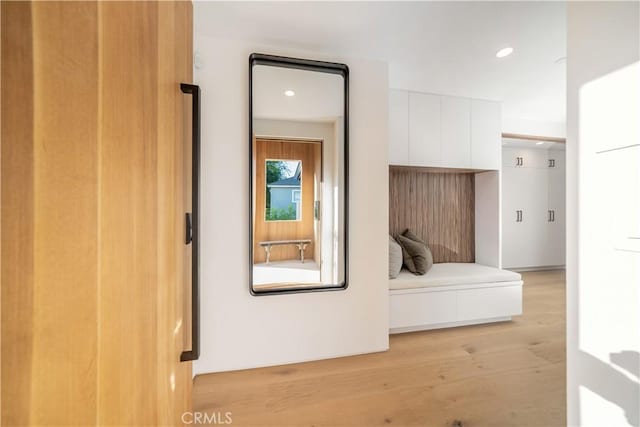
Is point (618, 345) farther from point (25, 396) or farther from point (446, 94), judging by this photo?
point (446, 94)

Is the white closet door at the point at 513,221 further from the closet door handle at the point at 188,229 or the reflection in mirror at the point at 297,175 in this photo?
the closet door handle at the point at 188,229

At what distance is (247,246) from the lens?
2.03 metres

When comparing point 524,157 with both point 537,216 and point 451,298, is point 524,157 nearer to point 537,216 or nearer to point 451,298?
point 537,216

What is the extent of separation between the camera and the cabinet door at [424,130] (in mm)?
2881

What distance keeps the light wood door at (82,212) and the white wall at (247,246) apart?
4.64 ft

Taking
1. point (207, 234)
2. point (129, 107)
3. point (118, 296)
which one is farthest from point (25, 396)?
point (207, 234)

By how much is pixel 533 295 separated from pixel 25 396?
15.6 feet

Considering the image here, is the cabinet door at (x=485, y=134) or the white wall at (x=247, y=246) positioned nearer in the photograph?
the white wall at (x=247, y=246)

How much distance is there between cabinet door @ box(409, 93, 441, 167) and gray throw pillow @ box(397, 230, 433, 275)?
851 mm

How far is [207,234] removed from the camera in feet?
6.41

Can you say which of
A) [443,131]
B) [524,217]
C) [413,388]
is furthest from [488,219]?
[413,388]

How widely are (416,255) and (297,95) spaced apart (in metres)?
1.95

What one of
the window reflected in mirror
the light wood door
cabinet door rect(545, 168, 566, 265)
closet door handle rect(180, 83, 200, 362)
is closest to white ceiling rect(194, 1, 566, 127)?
the window reflected in mirror

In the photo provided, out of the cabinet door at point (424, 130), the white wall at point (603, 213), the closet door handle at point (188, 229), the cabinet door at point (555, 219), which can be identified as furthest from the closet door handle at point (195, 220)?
the cabinet door at point (555, 219)
